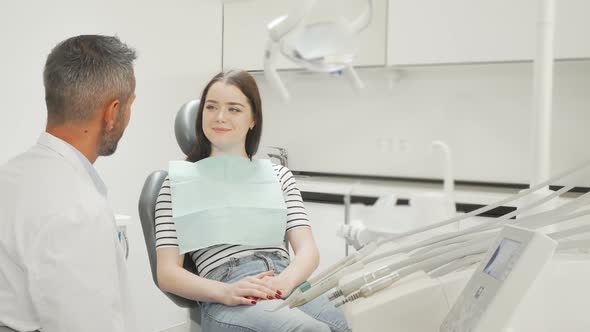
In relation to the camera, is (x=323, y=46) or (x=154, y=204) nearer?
(x=323, y=46)

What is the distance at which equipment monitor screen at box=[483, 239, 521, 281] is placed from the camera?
60 centimetres

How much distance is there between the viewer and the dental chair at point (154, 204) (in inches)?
66.2

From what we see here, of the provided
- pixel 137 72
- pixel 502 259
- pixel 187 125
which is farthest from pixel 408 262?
pixel 137 72

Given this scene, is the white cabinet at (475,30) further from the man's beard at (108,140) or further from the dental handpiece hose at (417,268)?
the dental handpiece hose at (417,268)

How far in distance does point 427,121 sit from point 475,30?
71 cm

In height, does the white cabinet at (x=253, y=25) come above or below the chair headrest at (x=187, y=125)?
above

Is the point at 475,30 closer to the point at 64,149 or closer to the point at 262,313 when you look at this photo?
the point at 262,313

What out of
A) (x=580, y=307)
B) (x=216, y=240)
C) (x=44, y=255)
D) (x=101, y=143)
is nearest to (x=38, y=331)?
(x=44, y=255)

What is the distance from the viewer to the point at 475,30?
3082 millimetres

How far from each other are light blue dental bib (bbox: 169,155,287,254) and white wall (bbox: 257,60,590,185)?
6.51ft

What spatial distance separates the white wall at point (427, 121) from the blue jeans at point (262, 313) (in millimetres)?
2134

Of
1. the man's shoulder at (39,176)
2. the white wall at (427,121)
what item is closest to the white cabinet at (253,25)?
the white wall at (427,121)

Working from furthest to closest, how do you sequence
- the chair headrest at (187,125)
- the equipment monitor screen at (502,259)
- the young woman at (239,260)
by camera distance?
the chair headrest at (187,125) < the young woman at (239,260) < the equipment monitor screen at (502,259)

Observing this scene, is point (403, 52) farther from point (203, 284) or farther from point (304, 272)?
point (203, 284)
